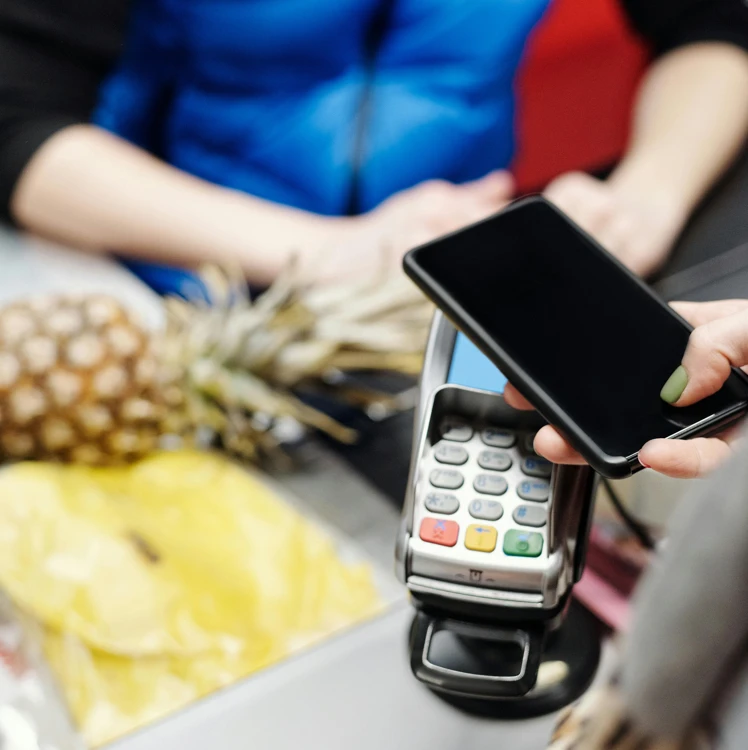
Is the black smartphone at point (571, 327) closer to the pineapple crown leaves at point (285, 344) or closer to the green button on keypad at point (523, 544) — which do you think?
the green button on keypad at point (523, 544)

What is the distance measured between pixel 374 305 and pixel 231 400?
0.40ft

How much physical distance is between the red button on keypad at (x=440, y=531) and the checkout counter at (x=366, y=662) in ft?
0.32

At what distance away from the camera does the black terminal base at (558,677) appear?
1.04ft

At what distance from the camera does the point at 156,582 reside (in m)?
0.41

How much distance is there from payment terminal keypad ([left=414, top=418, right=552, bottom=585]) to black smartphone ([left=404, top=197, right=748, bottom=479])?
0.04 m

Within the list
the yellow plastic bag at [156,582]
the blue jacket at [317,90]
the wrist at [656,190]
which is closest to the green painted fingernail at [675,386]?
the yellow plastic bag at [156,582]

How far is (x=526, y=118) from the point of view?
729 mm

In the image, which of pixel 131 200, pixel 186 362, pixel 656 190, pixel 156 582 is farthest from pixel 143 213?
pixel 656 190

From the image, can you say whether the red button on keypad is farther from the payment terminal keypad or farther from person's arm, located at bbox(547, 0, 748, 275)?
person's arm, located at bbox(547, 0, 748, 275)

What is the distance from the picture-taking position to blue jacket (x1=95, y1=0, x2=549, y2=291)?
1.93ft

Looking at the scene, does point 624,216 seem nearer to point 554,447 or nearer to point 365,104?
point 365,104

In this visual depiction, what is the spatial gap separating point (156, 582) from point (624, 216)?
1.43 ft

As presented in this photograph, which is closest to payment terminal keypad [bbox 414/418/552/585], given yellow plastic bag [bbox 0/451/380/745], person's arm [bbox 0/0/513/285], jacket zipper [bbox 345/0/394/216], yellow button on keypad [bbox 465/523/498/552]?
yellow button on keypad [bbox 465/523/498/552]

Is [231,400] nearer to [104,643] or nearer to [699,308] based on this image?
[104,643]
